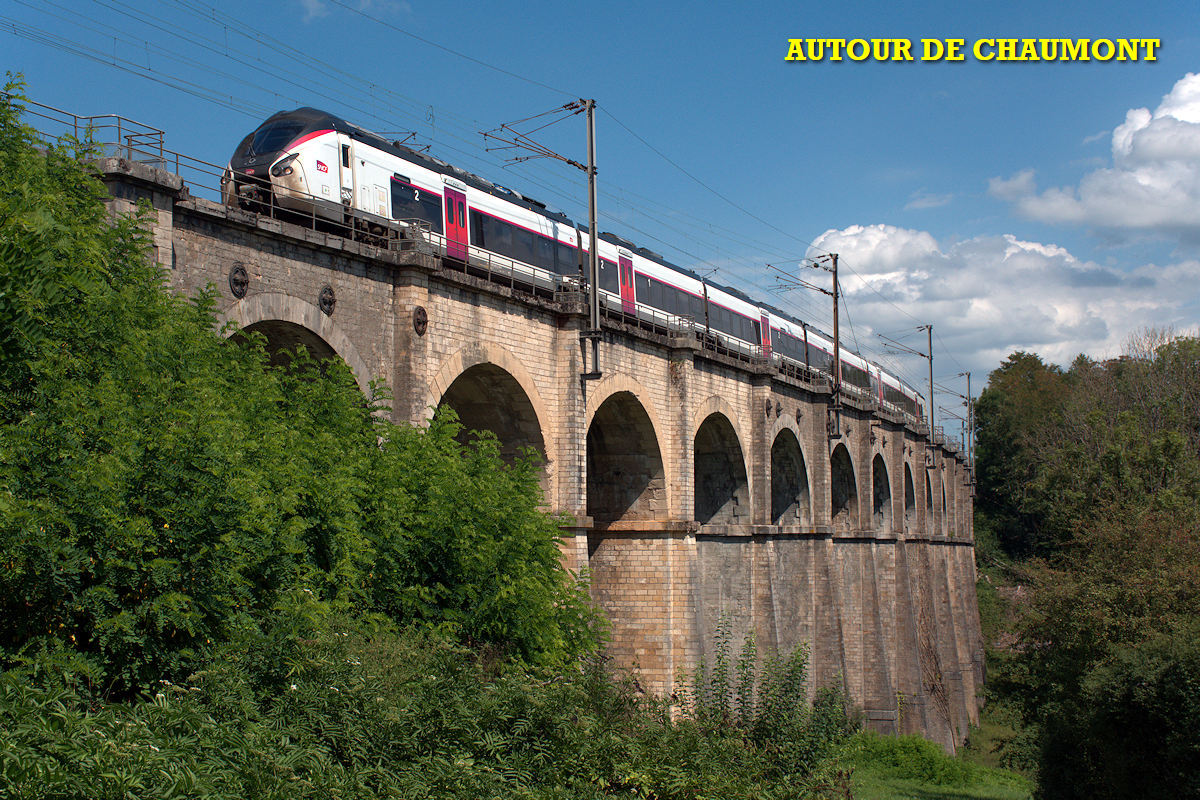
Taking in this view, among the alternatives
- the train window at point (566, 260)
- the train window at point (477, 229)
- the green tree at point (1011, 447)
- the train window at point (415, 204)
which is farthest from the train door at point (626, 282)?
the green tree at point (1011, 447)

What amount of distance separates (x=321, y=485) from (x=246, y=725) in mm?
4115

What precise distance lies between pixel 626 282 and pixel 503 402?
27.3ft

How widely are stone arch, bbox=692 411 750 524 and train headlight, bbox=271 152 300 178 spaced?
16.0 meters

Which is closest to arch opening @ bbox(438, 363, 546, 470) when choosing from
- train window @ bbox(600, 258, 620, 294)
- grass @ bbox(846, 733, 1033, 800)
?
train window @ bbox(600, 258, 620, 294)

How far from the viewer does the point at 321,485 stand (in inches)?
467

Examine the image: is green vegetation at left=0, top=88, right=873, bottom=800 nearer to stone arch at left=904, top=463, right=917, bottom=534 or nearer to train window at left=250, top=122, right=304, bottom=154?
train window at left=250, top=122, right=304, bottom=154

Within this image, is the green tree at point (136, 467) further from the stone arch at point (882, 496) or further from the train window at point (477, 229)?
the stone arch at point (882, 496)

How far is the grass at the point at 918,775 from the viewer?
32.8 metres

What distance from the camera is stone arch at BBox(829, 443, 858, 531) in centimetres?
4097

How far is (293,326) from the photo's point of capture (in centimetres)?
1478

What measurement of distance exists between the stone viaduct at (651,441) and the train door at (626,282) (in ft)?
1.67

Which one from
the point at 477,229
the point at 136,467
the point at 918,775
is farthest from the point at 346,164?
the point at 918,775

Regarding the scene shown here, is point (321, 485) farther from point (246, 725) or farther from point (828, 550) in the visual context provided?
point (828, 550)

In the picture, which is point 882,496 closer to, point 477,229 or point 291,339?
A: point 477,229
